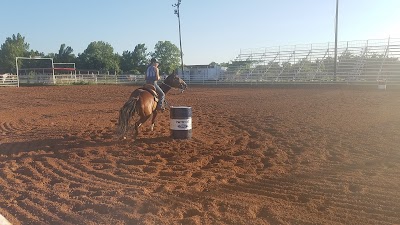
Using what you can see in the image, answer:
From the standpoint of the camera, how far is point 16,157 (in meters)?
7.95

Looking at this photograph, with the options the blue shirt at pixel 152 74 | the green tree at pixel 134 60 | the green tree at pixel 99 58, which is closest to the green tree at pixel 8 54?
the green tree at pixel 99 58

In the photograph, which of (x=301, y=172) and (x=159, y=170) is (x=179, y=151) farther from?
(x=301, y=172)

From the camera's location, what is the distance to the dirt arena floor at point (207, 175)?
4.69 m

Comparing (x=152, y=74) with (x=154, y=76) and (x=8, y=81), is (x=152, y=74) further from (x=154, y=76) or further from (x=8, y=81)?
(x=8, y=81)

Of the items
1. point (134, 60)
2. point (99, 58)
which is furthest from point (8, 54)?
point (134, 60)

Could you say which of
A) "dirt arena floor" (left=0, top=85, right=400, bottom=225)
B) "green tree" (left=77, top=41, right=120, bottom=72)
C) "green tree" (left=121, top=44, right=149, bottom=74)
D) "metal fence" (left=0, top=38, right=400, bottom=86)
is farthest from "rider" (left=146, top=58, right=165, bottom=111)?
"green tree" (left=121, top=44, right=149, bottom=74)

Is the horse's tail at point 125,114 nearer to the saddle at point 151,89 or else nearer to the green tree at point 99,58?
the saddle at point 151,89

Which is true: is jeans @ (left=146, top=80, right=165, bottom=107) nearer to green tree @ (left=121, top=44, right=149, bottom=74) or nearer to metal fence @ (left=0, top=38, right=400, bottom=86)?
metal fence @ (left=0, top=38, right=400, bottom=86)

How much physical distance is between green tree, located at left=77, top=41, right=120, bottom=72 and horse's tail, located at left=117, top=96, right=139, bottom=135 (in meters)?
74.7

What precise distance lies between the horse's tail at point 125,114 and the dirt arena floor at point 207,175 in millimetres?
390

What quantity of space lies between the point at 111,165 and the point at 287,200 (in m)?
3.59

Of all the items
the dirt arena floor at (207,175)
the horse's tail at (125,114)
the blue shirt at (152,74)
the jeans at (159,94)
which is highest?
the blue shirt at (152,74)

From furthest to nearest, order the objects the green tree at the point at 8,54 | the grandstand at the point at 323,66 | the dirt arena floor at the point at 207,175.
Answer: the green tree at the point at 8,54 < the grandstand at the point at 323,66 < the dirt arena floor at the point at 207,175

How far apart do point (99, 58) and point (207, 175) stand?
8145 centimetres
